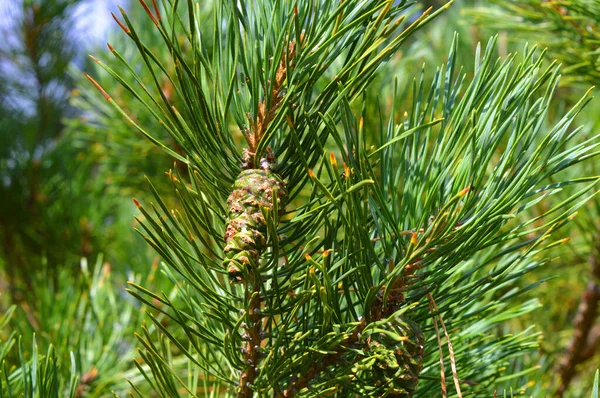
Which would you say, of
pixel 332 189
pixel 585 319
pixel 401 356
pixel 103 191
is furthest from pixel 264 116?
pixel 103 191

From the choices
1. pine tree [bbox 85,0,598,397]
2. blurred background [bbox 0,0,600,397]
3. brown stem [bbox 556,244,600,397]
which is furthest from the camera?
brown stem [bbox 556,244,600,397]

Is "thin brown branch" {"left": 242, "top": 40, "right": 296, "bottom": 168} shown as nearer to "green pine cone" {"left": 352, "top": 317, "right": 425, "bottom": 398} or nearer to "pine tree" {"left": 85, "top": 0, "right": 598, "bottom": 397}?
"pine tree" {"left": 85, "top": 0, "right": 598, "bottom": 397}

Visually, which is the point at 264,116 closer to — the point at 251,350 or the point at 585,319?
the point at 251,350

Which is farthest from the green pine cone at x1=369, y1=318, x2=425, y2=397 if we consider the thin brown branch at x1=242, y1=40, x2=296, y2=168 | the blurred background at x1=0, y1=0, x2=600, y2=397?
the blurred background at x1=0, y1=0, x2=600, y2=397

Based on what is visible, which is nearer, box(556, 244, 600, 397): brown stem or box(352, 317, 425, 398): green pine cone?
box(352, 317, 425, 398): green pine cone

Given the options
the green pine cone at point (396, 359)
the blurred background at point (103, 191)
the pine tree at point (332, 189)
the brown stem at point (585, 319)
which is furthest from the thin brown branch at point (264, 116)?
the brown stem at point (585, 319)
